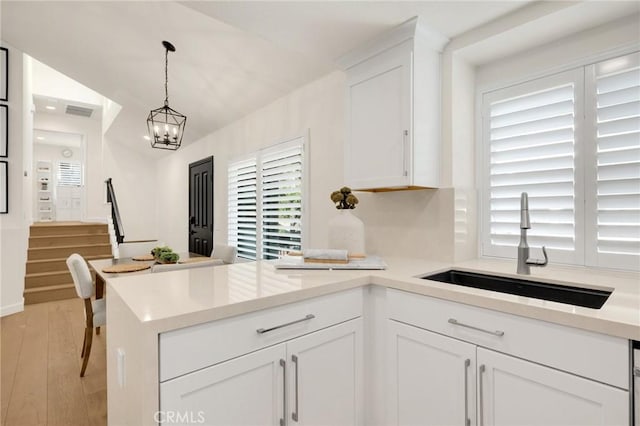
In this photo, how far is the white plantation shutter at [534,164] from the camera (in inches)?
67.7

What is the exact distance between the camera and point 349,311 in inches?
57.1

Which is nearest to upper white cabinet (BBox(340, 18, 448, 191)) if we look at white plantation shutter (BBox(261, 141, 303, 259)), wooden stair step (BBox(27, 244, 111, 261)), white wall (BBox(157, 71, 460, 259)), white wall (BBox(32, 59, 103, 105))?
white wall (BBox(157, 71, 460, 259))

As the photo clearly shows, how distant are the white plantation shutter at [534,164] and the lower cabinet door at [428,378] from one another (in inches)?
38.6

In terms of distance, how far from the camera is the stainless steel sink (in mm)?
1357

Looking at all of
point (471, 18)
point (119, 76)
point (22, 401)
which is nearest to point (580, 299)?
point (471, 18)

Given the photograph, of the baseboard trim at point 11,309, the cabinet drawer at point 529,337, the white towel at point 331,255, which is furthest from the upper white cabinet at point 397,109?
the baseboard trim at point 11,309

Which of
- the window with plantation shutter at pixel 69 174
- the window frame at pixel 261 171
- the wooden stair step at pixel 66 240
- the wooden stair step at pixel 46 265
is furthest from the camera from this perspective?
the window with plantation shutter at pixel 69 174

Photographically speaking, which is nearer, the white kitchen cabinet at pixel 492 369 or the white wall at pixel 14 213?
the white kitchen cabinet at pixel 492 369

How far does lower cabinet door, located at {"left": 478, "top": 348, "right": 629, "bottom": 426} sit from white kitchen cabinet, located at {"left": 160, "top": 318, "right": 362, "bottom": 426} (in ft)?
1.76

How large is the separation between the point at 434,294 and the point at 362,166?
1.01 metres

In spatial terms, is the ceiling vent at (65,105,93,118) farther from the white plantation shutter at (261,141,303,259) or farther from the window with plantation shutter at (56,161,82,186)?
the white plantation shutter at (261,141,303,259)

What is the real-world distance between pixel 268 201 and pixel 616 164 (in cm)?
284

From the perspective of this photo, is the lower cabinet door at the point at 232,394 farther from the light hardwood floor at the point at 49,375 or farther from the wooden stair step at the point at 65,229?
the wooden stair step at the point at 65,229

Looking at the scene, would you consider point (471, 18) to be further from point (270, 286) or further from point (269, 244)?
point (269, 244)
